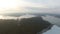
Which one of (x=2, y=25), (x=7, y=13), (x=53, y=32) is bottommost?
(x=53, y=32)

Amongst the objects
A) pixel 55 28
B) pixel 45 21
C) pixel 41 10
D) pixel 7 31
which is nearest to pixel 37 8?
pixel 41 10

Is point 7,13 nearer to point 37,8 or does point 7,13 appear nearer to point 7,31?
point 7,31

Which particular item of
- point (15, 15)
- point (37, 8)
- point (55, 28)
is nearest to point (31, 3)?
point (37, 8)

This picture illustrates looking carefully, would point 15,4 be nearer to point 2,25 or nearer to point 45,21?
point 2,25

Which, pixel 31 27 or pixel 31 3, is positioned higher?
pixel 31 3

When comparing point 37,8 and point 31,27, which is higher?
point 37,8
